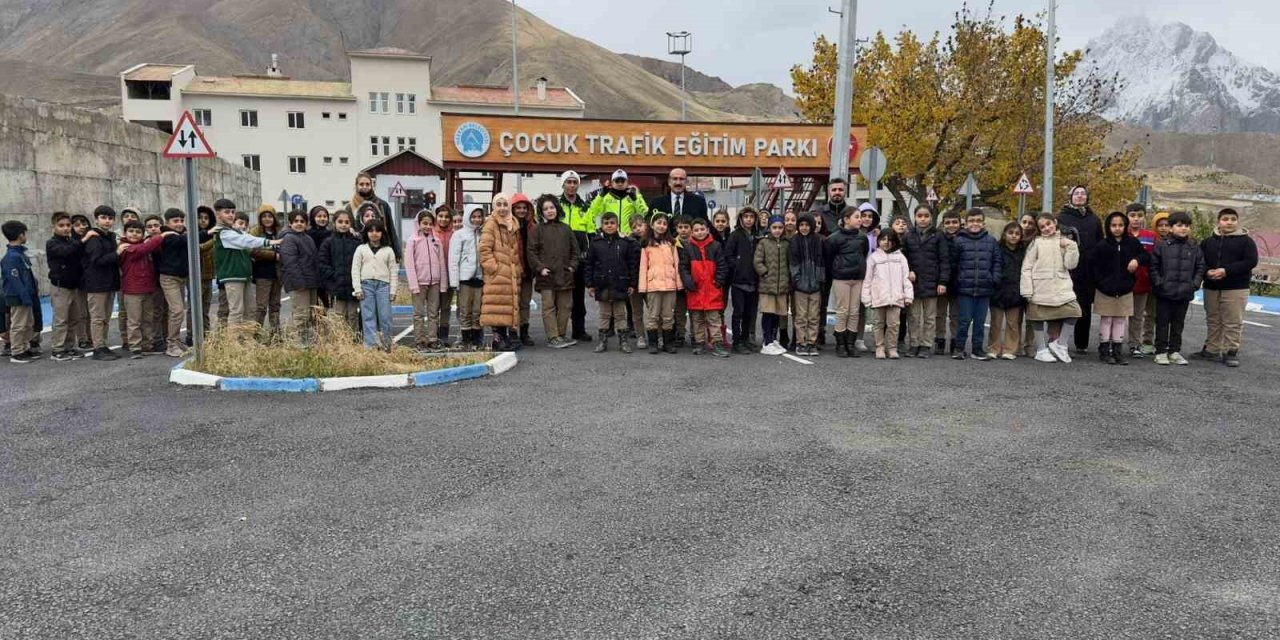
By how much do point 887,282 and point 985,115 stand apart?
77.9ft

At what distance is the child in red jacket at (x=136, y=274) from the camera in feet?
32.0

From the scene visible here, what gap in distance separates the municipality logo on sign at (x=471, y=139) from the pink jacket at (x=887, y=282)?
31.6 ft

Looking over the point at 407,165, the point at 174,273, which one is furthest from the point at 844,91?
the point at 407,165

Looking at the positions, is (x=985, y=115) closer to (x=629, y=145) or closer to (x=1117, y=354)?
(x=629, y=145)

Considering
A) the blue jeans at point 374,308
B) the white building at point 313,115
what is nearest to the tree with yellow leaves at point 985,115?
the blue jeans at point 374,308

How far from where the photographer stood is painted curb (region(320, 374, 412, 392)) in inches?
311

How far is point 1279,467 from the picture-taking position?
5.63 metres

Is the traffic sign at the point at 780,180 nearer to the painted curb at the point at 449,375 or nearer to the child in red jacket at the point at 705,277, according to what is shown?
the child in red jacket at the point at 705,277

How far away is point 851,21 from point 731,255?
6047mm

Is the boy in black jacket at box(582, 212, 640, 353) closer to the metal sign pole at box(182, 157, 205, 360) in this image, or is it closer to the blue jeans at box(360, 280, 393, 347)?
the blue jeans at box(360, 280, 393, 347)

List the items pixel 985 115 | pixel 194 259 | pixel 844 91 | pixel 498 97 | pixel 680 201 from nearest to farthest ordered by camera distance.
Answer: pixel 194 259, pixel 680 201, pixel 844 91, pixel 985 115, pixel 498 97

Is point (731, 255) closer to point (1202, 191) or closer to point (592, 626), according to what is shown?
point (592, 626)

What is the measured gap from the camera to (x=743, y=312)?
10.5 meters

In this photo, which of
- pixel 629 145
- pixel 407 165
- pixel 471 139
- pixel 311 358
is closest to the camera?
pixel 311 358
